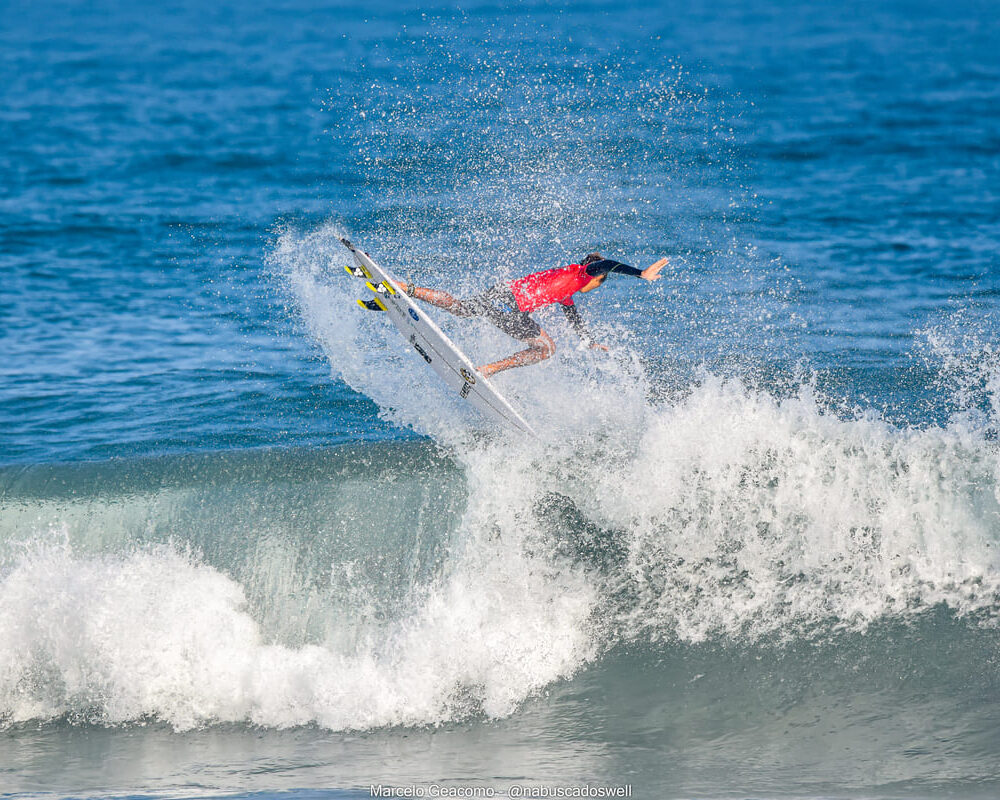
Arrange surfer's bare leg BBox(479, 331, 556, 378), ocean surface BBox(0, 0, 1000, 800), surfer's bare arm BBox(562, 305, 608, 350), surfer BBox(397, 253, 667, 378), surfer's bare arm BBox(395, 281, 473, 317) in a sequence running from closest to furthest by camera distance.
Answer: ocean surface BBox(0, 0, 1000, 800) < surfer BBox(397, 253, 667, 378) < surfer's bare arm BBox(562, 305, 608, 350) < surfer's bare leg BBox(479, 331, 556, 378) < surfer's bare arm BBox(395, 281, 473, 317)

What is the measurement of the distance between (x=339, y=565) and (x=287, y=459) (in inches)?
48.9

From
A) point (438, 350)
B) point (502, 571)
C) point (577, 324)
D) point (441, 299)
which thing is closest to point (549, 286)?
point (577, 324)

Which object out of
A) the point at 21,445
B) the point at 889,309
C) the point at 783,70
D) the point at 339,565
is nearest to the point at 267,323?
the point at 21,445

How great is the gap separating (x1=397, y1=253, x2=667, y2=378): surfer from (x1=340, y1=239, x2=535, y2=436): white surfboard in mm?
144

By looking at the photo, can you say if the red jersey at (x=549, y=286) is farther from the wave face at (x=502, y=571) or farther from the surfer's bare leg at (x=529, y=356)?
the wave face at (x=502, y=571)

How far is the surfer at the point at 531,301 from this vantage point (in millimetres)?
8742

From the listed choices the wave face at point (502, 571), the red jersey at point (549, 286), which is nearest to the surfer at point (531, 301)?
the red jersey at point (549, 286)

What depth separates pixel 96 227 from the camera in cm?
2188

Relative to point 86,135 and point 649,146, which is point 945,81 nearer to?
point 649,146

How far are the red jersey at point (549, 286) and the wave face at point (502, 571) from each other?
3.87ft

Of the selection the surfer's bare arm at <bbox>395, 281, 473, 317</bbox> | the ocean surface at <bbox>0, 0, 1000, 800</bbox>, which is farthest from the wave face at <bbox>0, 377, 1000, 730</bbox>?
the surfer's bare arm at <bbox>395, 281, 473, 317</bbox>

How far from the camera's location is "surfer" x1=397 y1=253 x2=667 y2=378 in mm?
8742

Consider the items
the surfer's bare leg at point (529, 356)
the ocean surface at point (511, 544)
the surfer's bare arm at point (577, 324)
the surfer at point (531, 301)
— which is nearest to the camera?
the ocean surface at point (511, 544)

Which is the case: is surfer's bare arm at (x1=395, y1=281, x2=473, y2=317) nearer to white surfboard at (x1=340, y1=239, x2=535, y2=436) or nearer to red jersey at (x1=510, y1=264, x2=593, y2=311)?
white surfboard at (x1=340, y1=239, x2=535, y2=436)
